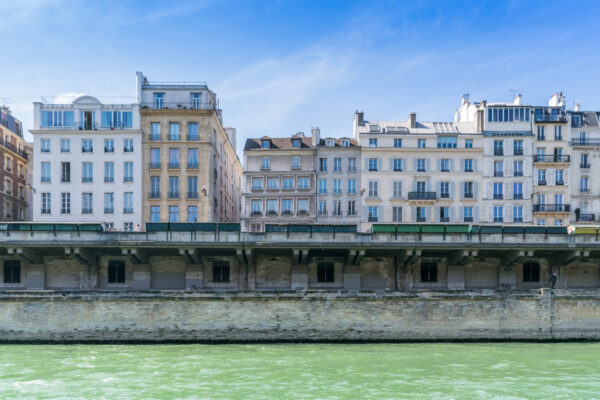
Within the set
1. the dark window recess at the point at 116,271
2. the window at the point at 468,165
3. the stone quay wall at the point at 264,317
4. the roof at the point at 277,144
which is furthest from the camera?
the roof at the point at 277,144

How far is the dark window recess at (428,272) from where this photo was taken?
1198 inches

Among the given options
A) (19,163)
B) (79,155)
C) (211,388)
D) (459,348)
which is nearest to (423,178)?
(459,348)

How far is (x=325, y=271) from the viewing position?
30391 mm

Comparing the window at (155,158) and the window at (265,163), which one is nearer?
the window at (155,158)

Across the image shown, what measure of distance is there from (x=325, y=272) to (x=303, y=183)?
51.2 ft

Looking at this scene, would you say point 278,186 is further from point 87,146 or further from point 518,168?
point 518,168

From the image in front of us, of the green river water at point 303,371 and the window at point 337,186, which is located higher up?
the window at point 337,186

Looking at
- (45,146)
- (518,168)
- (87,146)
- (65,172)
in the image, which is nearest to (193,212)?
(87,146)

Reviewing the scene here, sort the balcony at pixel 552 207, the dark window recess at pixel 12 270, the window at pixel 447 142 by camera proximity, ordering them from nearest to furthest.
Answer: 1. the dark window recess at pixel 12 270
2. the balcony at pixel 552 207
3. the window at pixel 447 142

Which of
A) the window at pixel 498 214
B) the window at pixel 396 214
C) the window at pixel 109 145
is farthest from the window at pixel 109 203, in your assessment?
the window at pixel 498 214

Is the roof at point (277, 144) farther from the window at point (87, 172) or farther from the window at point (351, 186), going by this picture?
the window at point (87, 172)

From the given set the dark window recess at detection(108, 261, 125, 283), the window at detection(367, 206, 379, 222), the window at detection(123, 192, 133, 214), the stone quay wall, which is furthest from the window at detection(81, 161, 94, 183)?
the window at detection(367, 206, 379, 222)

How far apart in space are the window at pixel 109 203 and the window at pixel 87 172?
1.67 metres

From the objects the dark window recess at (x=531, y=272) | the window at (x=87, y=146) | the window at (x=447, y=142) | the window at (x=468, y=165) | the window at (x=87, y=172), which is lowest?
the dark window recess at (x=531, y=272)
